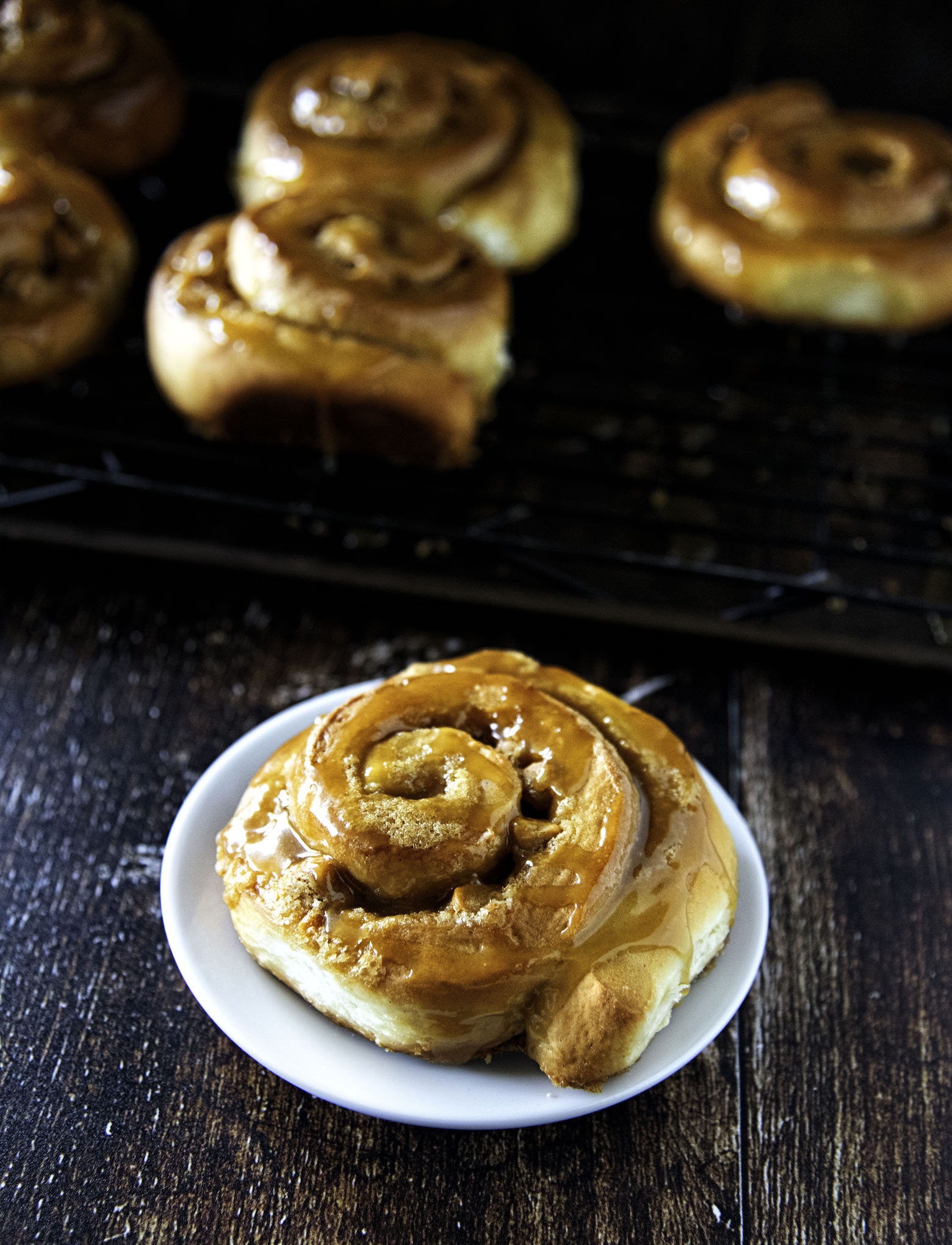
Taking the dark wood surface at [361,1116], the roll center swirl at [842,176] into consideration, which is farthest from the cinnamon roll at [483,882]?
the roll center swirl at [842,176]

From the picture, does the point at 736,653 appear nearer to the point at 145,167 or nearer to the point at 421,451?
the point at 421,451

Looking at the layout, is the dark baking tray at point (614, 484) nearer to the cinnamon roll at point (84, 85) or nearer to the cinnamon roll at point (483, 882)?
the cinnamon roll at point (84, 85)

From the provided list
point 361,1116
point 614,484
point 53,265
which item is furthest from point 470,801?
point 53,265

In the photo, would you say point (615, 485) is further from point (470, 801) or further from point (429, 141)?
point (470, 801)

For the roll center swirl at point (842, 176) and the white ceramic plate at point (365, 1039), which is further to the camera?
the roll center swirl at point (842, 176)

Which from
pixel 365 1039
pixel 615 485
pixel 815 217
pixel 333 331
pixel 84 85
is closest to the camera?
pixel 365 1039

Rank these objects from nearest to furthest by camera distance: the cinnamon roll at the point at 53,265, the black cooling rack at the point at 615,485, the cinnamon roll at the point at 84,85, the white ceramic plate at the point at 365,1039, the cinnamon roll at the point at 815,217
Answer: the white ceramic plate at the point at 365,1039, the black cooling rack at the point at 615,485, the cinnamon roll at the point at 53,265, the cinnamon roll at the point at 815,217, the cinnamon roll at the point at 84,85
